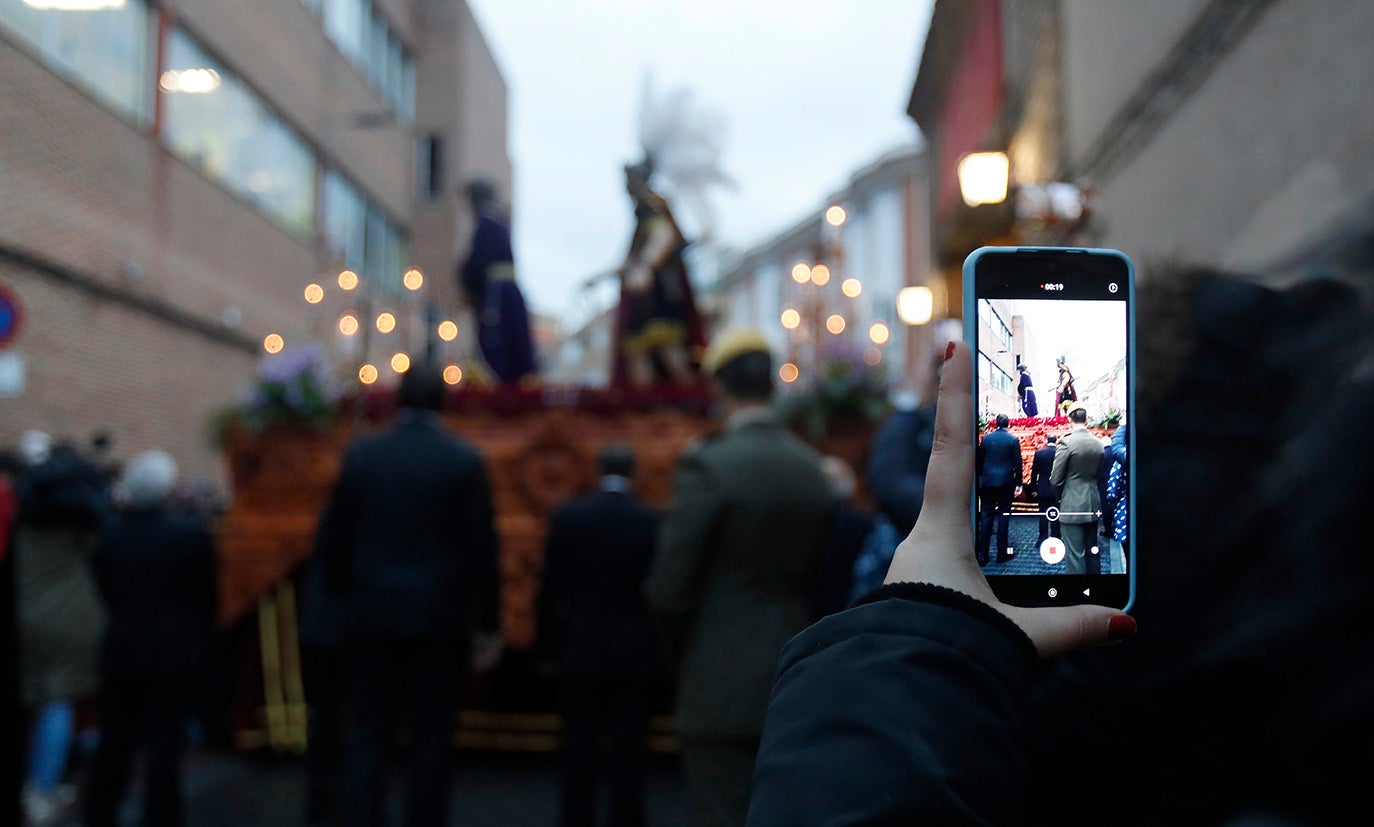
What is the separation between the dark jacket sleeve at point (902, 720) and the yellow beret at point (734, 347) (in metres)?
2.89

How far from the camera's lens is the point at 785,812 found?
800 mm

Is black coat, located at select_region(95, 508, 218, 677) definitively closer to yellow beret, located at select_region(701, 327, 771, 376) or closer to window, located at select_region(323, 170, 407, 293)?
yellow beret, located at select_region(701, 327, 771, 376)

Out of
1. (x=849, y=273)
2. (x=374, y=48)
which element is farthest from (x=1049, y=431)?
(x=849, y=273)

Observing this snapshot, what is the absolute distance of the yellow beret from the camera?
375 cm

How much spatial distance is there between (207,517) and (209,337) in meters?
7.52

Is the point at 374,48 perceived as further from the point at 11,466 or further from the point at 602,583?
the point at 602,583

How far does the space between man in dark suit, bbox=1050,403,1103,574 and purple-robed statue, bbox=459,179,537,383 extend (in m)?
8.49

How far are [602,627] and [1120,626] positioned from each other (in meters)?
4.62

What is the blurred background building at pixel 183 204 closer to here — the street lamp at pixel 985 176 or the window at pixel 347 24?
the window at pixel 347 24

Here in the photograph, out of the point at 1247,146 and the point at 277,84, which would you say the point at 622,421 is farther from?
the point at 277,84

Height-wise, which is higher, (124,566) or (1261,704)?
(1261,704)

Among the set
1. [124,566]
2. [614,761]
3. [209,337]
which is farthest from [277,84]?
[614,761]

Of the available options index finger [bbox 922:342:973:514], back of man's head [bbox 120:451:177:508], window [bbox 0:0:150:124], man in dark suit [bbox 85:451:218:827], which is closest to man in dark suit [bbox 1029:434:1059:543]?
index finger [bbox 922:342:973:514]

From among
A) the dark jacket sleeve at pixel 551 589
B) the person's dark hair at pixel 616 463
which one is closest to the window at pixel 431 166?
the person's dark hair at pixel 616 463
